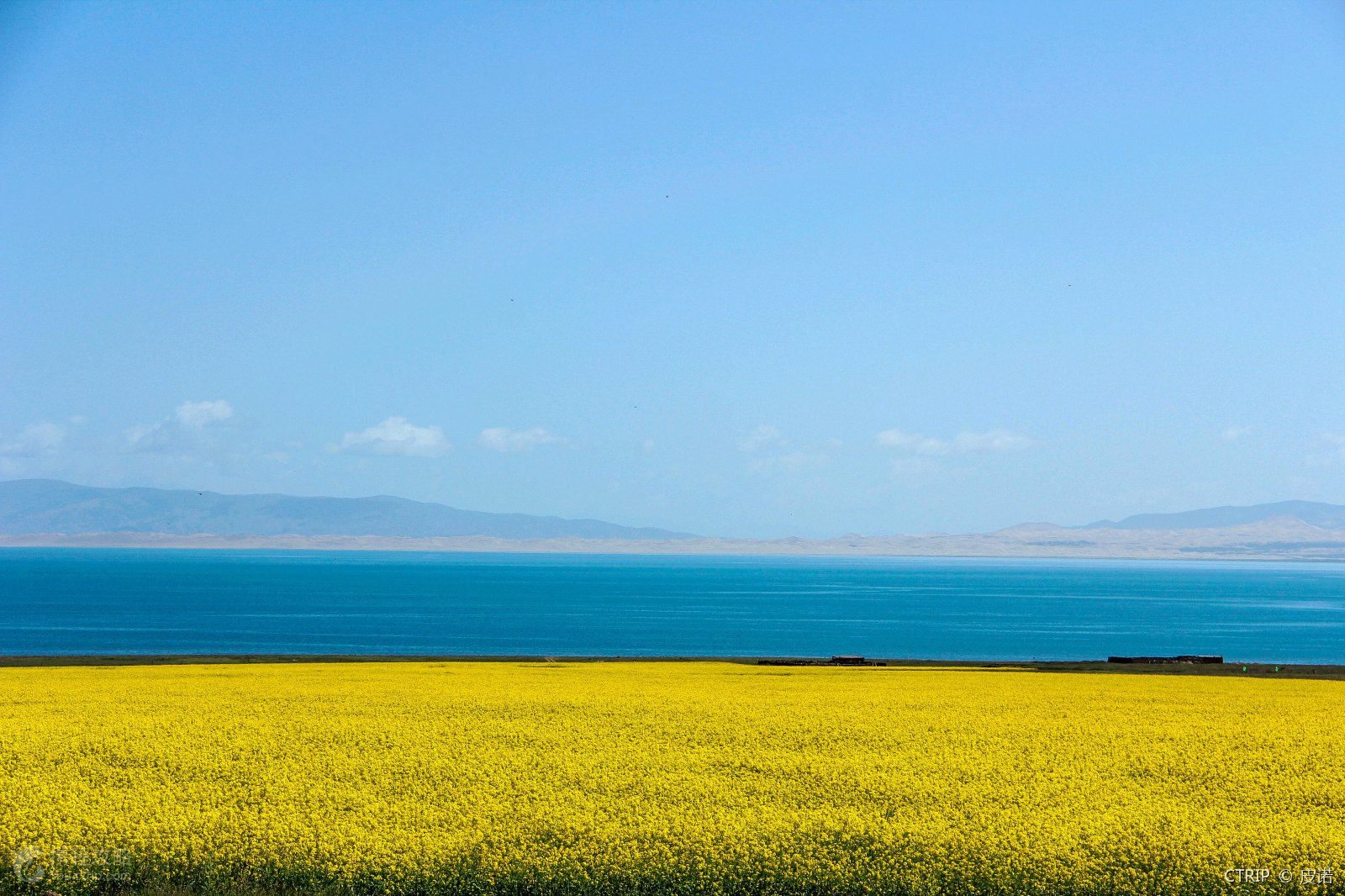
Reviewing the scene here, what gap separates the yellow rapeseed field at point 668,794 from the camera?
463 inches

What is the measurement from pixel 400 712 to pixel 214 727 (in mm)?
3310

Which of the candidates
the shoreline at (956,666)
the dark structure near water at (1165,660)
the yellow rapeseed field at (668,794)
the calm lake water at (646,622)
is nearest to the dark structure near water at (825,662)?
the shoreline at (956,666)

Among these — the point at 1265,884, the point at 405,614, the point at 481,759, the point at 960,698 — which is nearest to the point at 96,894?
the point at 481,759

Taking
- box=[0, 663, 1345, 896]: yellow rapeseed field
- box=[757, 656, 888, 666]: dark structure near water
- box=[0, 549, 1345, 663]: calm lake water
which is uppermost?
box=[0, 663, 1345, 896]: yellow rapeseed field

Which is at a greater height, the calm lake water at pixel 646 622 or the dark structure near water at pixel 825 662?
the dark structure near water at pixel 825 662

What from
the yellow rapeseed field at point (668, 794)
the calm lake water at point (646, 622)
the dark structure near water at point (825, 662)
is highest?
the yellow rapeseed field at point (668, 794)

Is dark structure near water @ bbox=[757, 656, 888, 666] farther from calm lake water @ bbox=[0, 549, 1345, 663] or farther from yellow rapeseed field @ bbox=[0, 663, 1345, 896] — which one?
calm lake water @ bbox=[0, 549, 1345, 663]

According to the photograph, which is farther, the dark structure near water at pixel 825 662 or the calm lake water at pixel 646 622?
the calm lake water at pixel 646 622

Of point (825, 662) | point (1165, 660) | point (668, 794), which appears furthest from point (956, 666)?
point (668, 794)

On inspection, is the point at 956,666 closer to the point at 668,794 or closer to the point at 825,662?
the point at 825,662

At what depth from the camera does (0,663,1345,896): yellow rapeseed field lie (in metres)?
11.8

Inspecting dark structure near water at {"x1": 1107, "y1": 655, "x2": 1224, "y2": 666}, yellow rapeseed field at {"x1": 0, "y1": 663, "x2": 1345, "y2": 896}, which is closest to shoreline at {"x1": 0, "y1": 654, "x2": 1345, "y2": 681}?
dark structure near water at {"x1": 1107, "y1": 655, "x2": 1224, "y2": 666}

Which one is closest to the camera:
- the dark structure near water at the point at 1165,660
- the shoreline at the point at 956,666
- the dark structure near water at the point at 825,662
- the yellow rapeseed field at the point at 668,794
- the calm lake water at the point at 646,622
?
the yellow rapeseed field at the point at 668,794

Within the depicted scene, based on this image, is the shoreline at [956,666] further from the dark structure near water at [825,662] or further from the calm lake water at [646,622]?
the calm lake water at [646,622]
